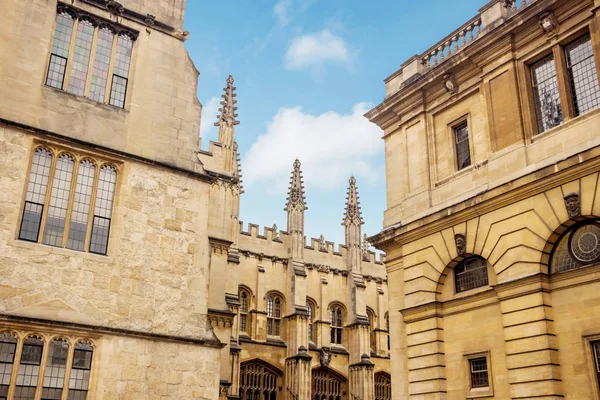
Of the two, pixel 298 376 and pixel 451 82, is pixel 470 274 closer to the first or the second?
pixel 451 82

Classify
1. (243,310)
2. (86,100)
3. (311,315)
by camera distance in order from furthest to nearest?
(311,315) → (243,310) → (86,100)

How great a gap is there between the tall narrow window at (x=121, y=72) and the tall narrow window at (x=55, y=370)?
687 cm

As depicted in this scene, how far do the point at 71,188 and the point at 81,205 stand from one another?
509mm

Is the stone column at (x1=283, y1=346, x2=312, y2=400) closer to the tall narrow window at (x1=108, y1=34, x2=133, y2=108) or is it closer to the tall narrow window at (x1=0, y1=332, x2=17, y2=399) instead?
the tall narrow window at (x1=108, y1=34, x2=133, y2=108)

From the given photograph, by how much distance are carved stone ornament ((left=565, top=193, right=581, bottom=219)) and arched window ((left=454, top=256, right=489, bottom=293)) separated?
2869mm

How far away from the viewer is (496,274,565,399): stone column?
13648mm

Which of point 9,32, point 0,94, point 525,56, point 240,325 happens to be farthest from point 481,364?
point 240,325

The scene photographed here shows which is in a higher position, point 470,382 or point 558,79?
point 558,79

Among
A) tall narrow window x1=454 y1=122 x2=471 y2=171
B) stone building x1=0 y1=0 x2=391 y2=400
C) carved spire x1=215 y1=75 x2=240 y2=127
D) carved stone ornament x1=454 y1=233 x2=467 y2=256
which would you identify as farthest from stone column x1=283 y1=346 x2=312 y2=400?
carved stone ornament x1=454 y1=233 x2=467 y2=256

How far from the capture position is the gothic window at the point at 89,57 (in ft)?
56.3

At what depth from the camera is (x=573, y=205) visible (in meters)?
14.0

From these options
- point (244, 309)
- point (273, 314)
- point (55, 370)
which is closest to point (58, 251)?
point (55, 370)

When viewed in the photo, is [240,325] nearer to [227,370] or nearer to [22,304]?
[227,370]

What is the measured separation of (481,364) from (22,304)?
11.3m
